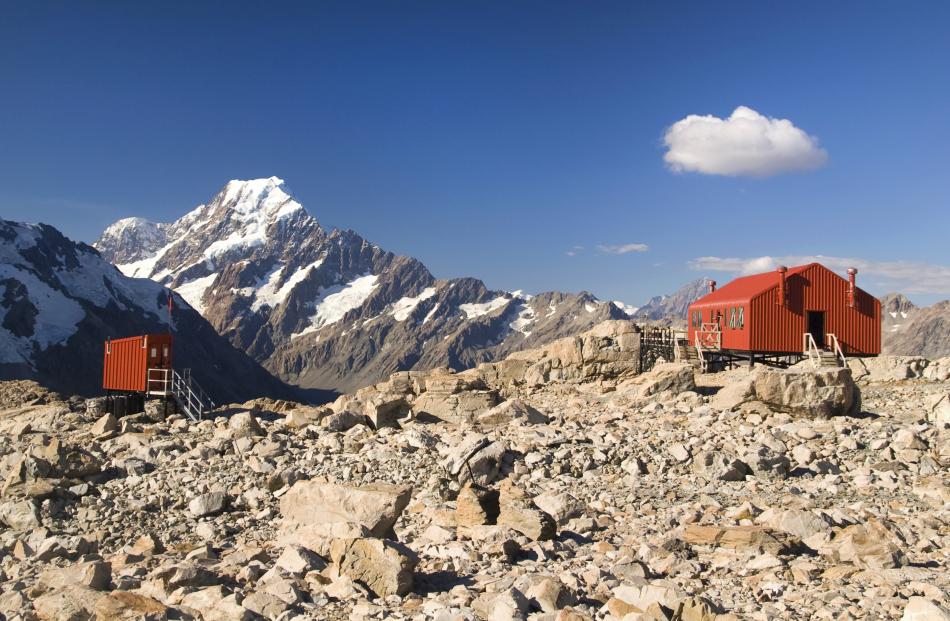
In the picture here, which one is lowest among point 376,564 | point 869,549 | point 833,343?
point 376,564

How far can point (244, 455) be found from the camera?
1575 centimetres

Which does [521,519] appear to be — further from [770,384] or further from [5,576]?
[770,384]

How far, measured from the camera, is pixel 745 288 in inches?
1527

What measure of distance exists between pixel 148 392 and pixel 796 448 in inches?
1034

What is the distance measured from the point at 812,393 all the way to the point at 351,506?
13732mm

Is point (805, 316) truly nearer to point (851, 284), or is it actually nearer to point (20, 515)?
point (851, 284)

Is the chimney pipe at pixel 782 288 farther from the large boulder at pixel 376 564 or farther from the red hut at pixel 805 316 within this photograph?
the large boulder at pixel 376 564

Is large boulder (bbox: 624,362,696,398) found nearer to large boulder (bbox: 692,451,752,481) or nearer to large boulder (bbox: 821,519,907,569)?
large boulder (bbox: 692,451,752,481)

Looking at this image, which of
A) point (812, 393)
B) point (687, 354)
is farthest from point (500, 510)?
point (687, 354)

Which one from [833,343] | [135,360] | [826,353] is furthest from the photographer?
[833,343]

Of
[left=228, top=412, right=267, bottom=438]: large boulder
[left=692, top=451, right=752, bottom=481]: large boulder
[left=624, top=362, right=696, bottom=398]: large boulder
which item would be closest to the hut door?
[left=624, top=362, right=696, bottom=398]: large boulder

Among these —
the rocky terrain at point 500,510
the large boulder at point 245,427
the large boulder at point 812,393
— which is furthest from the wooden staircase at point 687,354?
the large boulder at point 245,427

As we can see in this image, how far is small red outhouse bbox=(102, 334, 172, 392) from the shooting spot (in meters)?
29.3

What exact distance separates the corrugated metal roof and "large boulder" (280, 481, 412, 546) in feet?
102
